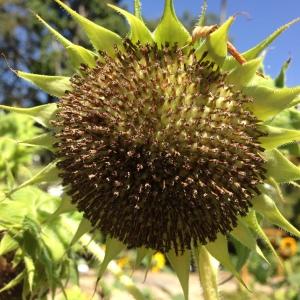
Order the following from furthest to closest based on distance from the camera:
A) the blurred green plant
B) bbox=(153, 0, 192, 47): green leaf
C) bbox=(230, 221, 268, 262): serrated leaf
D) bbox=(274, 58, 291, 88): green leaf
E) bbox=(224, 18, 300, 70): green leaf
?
the blurred green plant, bbox=(274, 58, 291, 88): green leaf, bbox=(230, 221, 268, 262): serrated leaf, bbox=(153, 0, 192, 47): green leaf, bbox=(224, 18, 300, 70): green leaf

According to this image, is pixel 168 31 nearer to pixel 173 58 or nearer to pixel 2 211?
pixel 173 58

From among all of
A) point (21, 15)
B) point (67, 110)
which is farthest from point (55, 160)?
point (21, 15)

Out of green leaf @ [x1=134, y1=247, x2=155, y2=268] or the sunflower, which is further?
green leaf @ [x1=134, y1=247, x2=155, y2=268]

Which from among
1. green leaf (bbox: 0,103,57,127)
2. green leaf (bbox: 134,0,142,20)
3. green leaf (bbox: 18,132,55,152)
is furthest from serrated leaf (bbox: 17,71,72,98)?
green leaf (bbox: 134,0,142,20)

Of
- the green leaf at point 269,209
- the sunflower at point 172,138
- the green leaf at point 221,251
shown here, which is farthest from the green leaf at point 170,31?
the green leaf at point 221,251

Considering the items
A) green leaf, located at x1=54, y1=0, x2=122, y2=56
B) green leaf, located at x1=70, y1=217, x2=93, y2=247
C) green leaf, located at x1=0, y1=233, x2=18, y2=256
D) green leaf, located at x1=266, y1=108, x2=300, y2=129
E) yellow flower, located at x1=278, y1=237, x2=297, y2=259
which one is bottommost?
yellow flower, located at x1=278, y1=237, x2=297, y2=259

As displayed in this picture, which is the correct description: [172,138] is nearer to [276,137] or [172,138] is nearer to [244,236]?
[276,137]

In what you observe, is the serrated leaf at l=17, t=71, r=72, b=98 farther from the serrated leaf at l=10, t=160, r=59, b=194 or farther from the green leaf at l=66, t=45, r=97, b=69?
the serrated leaf at l=10, t=160, r=59, b=194

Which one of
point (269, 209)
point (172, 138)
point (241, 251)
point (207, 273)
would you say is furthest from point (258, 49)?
point (207, 273)
